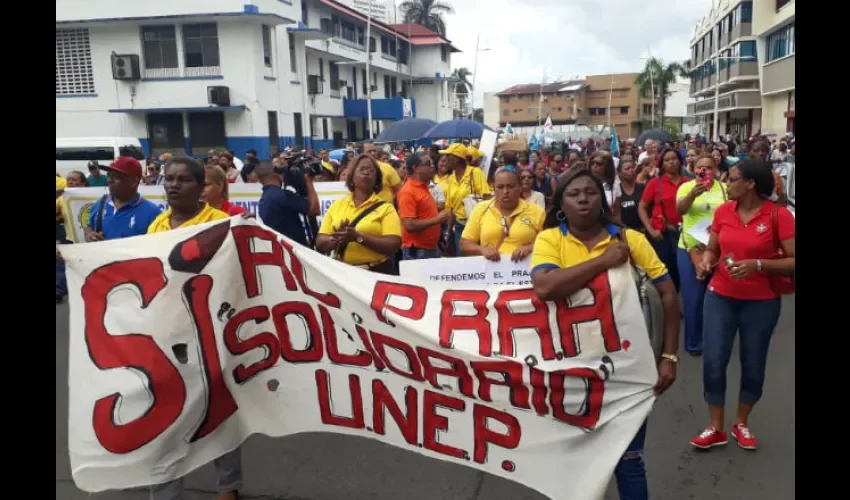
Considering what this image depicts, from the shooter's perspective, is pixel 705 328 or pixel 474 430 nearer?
pixel 474 430

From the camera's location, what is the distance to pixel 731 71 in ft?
172

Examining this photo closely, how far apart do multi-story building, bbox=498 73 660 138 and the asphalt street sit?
97.0 m

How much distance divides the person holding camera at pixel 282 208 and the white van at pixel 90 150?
16.0 meters

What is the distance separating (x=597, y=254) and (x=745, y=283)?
145 cm

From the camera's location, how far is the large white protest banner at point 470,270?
4395 mm

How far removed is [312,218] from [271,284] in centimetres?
279

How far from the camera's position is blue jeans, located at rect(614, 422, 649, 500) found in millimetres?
2932

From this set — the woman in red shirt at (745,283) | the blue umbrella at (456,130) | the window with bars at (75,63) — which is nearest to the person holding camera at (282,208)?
the woman in red shirt at (745,283)

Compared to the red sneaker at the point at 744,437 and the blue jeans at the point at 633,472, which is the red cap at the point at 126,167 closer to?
the blue jeans at the point at 633,472

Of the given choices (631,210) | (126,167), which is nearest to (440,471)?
(126,167)

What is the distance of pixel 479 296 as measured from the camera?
10.6 feet

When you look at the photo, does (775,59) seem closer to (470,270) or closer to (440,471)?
(470,270)
